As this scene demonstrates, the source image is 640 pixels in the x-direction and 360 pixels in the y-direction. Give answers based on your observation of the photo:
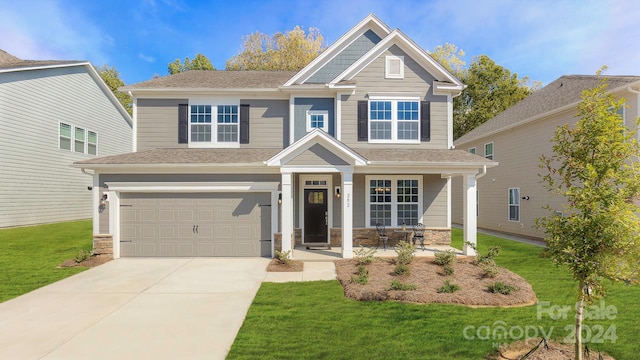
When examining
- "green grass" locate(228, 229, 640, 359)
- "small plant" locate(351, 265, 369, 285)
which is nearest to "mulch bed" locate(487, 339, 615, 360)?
"green grass" locate(228, 229, 640, 359)

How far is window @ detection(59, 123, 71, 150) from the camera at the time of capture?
17906mm

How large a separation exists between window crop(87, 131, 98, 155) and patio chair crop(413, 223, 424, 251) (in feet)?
64.8

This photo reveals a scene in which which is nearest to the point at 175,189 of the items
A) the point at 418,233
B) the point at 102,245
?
the point at 102,245

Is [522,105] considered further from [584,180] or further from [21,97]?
[21,97]

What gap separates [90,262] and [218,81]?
7923mm

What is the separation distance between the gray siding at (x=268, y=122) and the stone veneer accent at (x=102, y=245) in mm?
5896

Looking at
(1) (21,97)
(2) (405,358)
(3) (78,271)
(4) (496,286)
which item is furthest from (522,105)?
(1) (21,97)

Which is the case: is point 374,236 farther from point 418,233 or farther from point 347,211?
point 347,211

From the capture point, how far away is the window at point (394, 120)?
1223 centimetres

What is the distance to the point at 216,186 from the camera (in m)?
10.7

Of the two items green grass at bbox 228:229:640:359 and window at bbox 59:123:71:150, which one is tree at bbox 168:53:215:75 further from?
green grass at bbox 228:229:640:359

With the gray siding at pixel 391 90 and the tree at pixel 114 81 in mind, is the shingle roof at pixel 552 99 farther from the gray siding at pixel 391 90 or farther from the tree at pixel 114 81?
the tree at pixel 114 81

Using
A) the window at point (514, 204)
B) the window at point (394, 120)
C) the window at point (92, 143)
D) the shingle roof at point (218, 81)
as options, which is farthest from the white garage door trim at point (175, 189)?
the window at point (514, 204)

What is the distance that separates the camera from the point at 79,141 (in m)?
19.1
